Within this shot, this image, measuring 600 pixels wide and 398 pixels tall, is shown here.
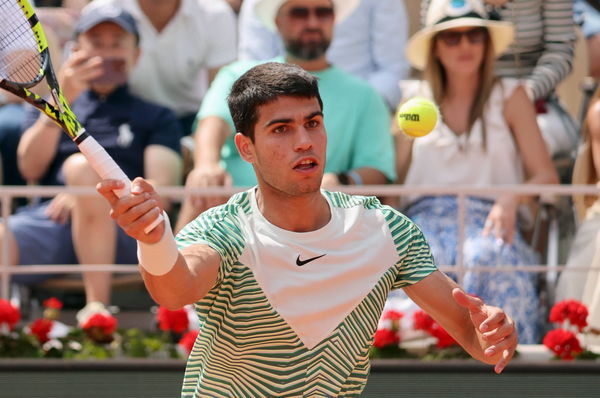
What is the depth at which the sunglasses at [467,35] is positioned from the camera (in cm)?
612

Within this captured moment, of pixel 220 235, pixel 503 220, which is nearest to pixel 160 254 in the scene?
pixel 220 235

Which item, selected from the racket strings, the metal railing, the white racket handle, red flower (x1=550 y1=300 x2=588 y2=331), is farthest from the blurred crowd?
the white racket handle

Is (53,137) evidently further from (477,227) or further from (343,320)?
(343,320)

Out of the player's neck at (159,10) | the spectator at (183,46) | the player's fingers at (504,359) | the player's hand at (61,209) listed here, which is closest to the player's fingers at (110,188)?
the player's fingers at (504,359)

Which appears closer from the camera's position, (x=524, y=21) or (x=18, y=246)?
(x=18, y=246)

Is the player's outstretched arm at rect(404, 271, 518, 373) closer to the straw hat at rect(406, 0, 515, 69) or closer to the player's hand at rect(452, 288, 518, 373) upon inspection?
the player's hand at rect(452, 288, 518, 373)

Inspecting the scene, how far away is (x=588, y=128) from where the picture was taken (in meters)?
6.14

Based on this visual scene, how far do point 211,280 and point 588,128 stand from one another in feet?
11.5

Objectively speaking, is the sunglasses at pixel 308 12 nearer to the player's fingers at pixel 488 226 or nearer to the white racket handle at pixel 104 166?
the player's fingers at pixel 488 226

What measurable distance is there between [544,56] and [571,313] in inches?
69.7

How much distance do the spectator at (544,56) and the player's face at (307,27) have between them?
27.9 inches

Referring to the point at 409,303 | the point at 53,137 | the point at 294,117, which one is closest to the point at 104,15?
the point at 53,137

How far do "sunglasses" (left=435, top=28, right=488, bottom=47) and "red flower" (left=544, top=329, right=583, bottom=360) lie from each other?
157 cm

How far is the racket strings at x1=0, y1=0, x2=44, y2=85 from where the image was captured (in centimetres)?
318
